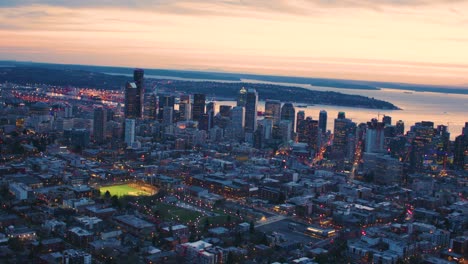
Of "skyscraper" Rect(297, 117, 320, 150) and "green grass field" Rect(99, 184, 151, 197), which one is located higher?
"skyscraper" Rect(297, 117, 320, 150)

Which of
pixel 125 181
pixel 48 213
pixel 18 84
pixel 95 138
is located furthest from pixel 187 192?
pixel 18 84

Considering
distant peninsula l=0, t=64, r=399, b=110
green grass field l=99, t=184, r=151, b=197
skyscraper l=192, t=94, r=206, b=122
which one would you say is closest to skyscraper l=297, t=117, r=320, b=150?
skyscraper l=192, t=94, r=206, b=122

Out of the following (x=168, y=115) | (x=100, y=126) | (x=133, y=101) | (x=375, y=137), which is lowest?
(x=100, y=126)

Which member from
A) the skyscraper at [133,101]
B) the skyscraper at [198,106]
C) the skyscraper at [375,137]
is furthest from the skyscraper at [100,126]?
the skyscraper at [375,137]

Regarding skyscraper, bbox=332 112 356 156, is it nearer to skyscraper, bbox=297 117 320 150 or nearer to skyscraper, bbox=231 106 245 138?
skyscraper, bbox=297 117 320 150

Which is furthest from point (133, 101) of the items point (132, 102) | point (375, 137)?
point (375, 137)

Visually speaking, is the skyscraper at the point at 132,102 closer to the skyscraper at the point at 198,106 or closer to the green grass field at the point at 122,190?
the skyscraper at the point at 198,106

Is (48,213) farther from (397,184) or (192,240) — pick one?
(397,184)

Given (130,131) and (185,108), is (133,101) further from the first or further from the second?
(130,131)
